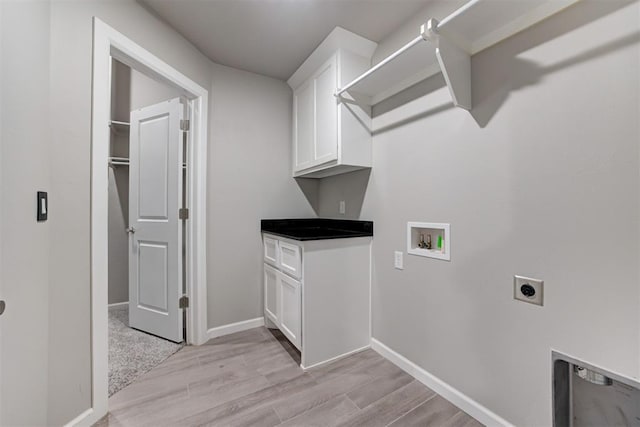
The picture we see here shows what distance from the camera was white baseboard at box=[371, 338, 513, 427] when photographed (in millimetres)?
1306

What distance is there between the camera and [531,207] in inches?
45.5

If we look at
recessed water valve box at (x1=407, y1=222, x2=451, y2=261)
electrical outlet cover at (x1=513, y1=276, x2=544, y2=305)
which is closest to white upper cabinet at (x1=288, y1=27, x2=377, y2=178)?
recessed water valve box at (x1=407, y1=222, x2=451, y2=261)

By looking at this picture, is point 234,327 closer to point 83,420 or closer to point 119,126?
point 83,420

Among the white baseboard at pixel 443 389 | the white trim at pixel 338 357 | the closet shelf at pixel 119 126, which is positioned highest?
the closet shelf at pixel 119 126

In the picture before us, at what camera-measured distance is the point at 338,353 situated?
75.7 inches

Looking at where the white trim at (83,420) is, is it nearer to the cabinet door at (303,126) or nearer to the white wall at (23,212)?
the white wall at (23,212)

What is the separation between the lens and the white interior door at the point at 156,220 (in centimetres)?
214

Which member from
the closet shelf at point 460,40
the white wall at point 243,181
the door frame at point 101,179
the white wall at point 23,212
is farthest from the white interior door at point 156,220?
the closet shelf at point 460,40

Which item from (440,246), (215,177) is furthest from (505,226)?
(215,177)

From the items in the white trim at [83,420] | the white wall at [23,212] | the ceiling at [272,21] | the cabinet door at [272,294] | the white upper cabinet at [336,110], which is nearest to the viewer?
the white wall at [23,212]

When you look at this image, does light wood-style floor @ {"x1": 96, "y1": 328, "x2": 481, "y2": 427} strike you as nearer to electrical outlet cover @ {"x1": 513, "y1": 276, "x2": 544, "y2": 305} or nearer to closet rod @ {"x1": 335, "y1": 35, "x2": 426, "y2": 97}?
electrical outlet cover @ {"x1": 513, "y1": 276, "x2": 544, "y2": 305}

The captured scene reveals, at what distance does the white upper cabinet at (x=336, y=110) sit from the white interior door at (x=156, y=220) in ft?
3.73

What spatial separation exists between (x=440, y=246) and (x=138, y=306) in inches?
104

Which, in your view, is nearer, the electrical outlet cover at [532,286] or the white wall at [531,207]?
the white wall at [531,207]
